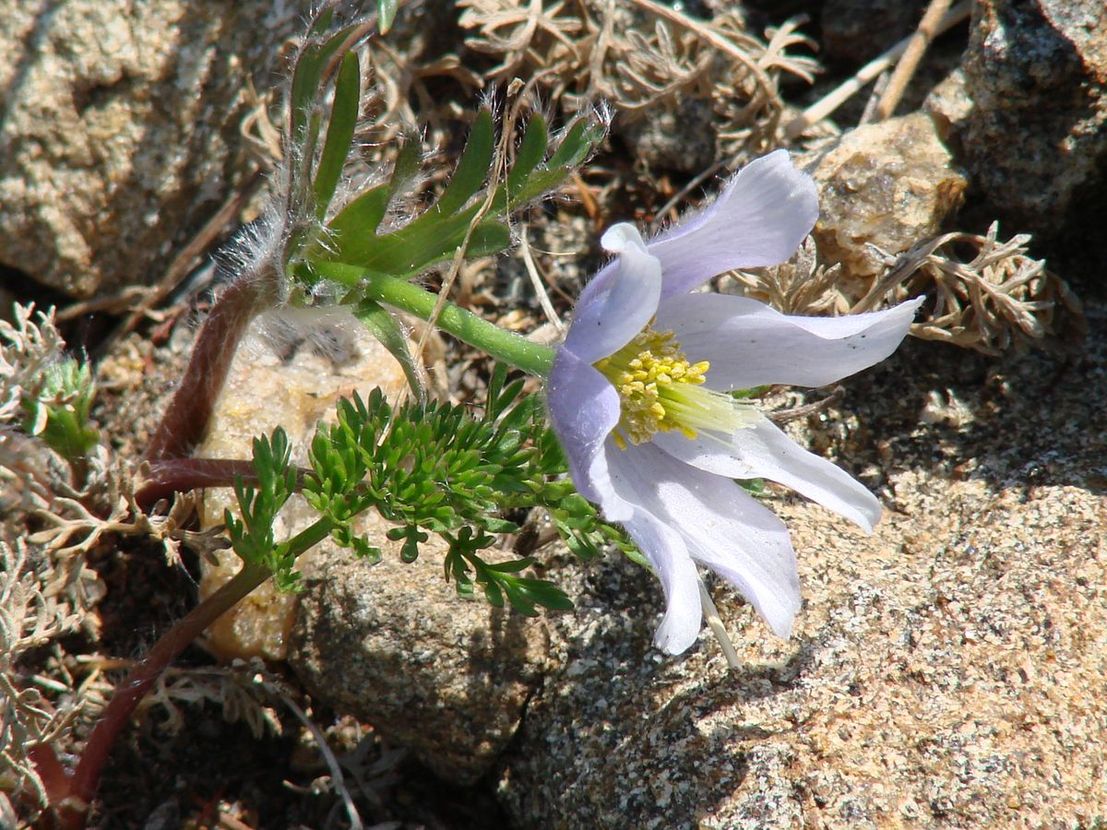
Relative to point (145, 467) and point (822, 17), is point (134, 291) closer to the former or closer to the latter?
point (145, 467)

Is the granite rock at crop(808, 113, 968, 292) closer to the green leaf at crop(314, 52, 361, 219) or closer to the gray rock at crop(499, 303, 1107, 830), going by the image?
the gray rock at crop(499, 303, 1107, 830)

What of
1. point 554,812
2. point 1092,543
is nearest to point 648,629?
point 554,812

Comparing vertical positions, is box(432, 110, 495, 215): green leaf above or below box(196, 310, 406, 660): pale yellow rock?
above

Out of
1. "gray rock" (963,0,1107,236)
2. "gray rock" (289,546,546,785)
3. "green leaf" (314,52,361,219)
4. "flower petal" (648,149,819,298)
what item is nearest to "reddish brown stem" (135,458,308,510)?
"gray rock" (289,546,546,785)

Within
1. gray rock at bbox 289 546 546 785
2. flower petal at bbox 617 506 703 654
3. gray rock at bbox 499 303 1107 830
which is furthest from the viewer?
gray rock at bbox 289 546 546 785

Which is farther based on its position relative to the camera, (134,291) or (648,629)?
(134,291)

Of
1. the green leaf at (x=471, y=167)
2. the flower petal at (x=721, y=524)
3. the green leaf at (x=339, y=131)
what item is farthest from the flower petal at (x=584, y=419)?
the green leaf at (x=339, y=131)
